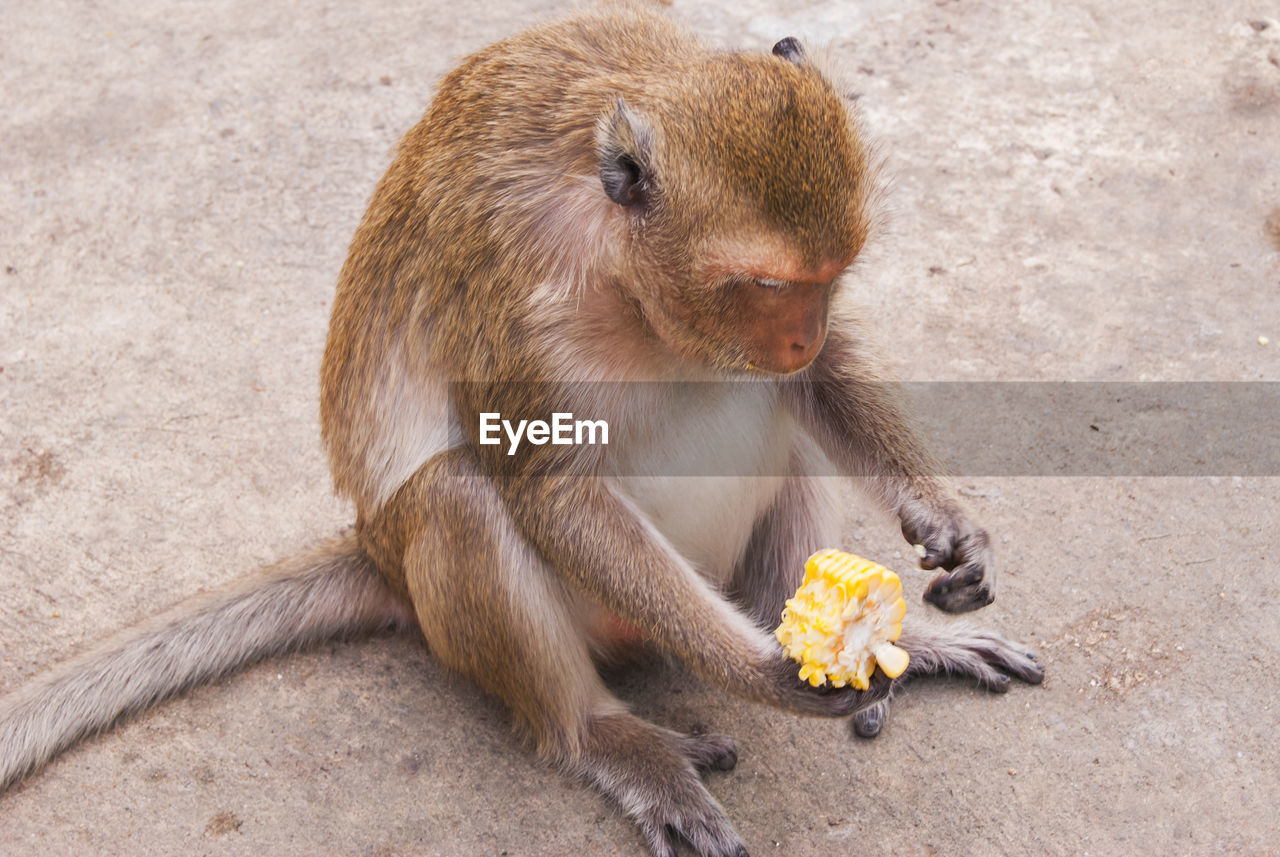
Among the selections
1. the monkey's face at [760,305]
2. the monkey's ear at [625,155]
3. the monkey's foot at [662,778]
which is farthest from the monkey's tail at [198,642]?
the monkey's ear at [625,155]

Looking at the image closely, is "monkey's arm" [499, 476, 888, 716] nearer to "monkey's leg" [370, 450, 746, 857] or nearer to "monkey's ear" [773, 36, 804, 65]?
"monkey's leg" [370, 450, 746, 857]

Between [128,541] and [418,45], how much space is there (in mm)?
3525

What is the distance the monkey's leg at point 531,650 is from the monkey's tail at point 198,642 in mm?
407

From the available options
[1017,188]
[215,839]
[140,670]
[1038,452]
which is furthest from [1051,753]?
[1017,188]

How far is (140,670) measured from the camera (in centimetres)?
379

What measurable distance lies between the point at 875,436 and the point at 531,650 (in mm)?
1192

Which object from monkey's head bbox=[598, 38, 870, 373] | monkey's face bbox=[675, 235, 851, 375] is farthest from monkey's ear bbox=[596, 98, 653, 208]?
monkey's face bbox=[675, 235, 851, 375]

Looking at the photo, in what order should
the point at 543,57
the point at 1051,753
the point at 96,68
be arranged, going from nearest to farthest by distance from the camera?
1. the point at 543,57
2. the point at 1051,753
3. the point at 96,68

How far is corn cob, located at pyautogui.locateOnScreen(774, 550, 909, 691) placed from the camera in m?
3.01

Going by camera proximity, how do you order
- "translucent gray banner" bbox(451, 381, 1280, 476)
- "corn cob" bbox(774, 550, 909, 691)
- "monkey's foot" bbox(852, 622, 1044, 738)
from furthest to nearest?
"translucent gray banner" bbox(451, 381, 1280, 476) → "monkey's foot" bbox(852, 622, 1044, 738) → "corn cob" bbox(774, 550, 909, 691)

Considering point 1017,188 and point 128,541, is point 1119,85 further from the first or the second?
point 128,541

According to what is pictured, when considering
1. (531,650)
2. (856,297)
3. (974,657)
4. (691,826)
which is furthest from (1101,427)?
(531,650)

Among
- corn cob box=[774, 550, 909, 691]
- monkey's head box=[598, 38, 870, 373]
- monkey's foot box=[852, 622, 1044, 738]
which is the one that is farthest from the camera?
monkey's foot box=[852, 622, 1044, 738]

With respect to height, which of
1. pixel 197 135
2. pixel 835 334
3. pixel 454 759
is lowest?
pixel 454 759
